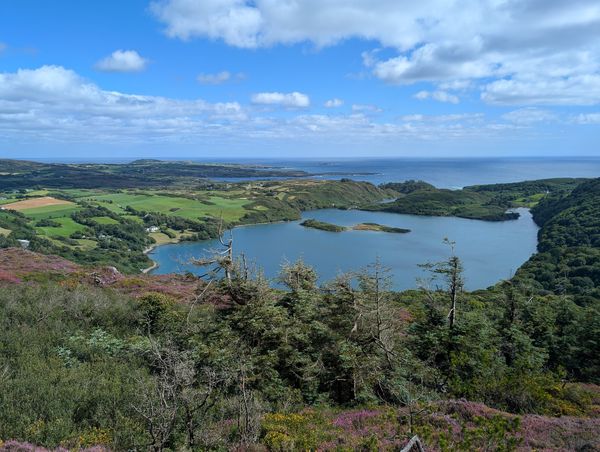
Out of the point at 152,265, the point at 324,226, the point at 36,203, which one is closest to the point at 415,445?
the point at 152,265

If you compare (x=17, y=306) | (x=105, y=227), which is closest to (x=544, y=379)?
(x=17, y=306)

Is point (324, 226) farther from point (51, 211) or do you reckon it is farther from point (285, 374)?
point (285, 374)

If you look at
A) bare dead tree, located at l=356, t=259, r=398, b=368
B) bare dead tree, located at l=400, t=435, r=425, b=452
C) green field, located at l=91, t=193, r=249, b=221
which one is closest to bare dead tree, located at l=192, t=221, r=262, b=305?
bare dead tree, located at l=356, t=259, r=398, b=368

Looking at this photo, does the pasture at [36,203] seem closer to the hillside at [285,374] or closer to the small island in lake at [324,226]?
the small island in lake at [324,226]

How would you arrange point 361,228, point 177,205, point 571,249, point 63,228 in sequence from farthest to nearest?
1. point 177,205
2. point 361,228
3. point 63,228
4. point 571,249

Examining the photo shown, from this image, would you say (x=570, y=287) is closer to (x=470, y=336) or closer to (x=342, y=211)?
(x=470, y=336)

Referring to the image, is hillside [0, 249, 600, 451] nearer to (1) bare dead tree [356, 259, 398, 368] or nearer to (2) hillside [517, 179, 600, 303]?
(1) bare dead tree [356, 259, 398, 368]
